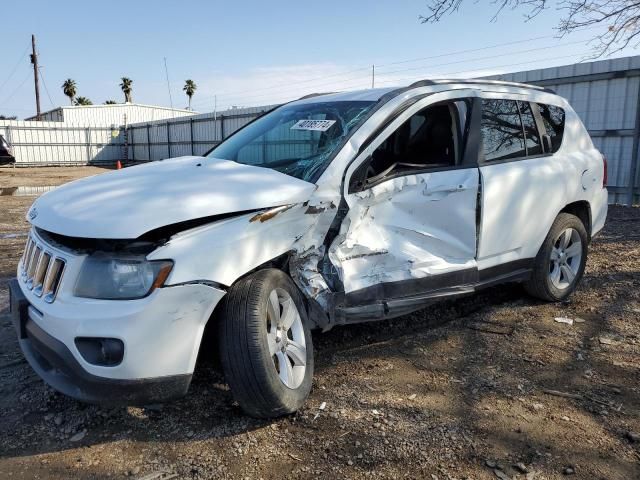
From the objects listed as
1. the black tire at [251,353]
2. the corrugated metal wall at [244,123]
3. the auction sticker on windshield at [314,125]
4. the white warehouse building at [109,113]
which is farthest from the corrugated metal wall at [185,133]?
the black tire at [251,353]

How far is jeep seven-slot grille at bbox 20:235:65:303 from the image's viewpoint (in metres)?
2.59

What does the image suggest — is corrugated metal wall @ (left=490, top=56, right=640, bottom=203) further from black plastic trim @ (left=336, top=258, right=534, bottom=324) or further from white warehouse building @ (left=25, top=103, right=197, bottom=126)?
white warehouse building @ (left=25, top=103, right=197, bottom=126)

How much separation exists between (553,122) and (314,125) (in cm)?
233

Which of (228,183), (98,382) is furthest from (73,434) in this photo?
(228,183)

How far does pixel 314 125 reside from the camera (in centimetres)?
364

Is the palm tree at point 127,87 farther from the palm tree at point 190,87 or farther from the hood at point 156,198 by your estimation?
the hood at point 156,198

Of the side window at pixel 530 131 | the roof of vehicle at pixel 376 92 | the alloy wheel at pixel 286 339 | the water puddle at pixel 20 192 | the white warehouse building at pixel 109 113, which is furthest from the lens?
the white warehouse building at pixel 109 113

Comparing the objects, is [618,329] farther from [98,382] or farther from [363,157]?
[98,382]

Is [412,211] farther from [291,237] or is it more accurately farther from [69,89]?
[69,89]

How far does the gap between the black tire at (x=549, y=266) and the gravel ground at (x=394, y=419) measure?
1.47ft

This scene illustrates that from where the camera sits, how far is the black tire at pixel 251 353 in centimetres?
259

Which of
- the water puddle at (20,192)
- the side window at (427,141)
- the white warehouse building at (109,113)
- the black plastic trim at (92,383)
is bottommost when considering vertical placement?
the water puddle at (20,192)

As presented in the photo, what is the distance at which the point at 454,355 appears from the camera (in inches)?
145

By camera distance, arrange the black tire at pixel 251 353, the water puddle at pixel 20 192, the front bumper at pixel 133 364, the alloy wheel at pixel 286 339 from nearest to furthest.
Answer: the front bumper at pixel 133 364 → the black tire at pixel 251 353 → the alloy wheel at pixel 286 339 → the water puddle at pixel 20 192
